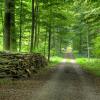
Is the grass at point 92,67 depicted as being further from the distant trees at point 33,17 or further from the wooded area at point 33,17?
the distant trees at point 33,17

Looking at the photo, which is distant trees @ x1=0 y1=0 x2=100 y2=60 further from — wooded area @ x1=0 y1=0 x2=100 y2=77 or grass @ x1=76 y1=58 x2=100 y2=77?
grass @ x1=76 y1=58 x2=100 y2=77

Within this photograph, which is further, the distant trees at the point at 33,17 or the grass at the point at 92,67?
the grass at the point at 92,67

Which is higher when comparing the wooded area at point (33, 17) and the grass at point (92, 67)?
the wooded area at point (33, 17)

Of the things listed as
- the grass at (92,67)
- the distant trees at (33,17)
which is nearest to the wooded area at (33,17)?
the distant trees at (33,17)

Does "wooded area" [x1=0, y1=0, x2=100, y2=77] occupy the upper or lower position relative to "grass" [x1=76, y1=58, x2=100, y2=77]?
upper

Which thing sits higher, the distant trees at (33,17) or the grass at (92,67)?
the distant trees at (33,17)

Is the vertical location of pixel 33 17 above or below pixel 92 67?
above

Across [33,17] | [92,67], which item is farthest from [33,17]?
[92,67]

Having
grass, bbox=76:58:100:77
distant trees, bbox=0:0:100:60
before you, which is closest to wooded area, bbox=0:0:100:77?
distant trees, bbox=0:0:100:60

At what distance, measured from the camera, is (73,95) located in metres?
12.8

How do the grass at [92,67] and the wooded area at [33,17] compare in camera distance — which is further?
the grass at [92,67]

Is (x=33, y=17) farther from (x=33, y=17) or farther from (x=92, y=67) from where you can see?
(x=92, y=67)

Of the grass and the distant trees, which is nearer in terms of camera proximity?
the distant trees

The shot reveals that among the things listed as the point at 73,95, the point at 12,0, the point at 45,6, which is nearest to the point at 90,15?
the point at 12,0
